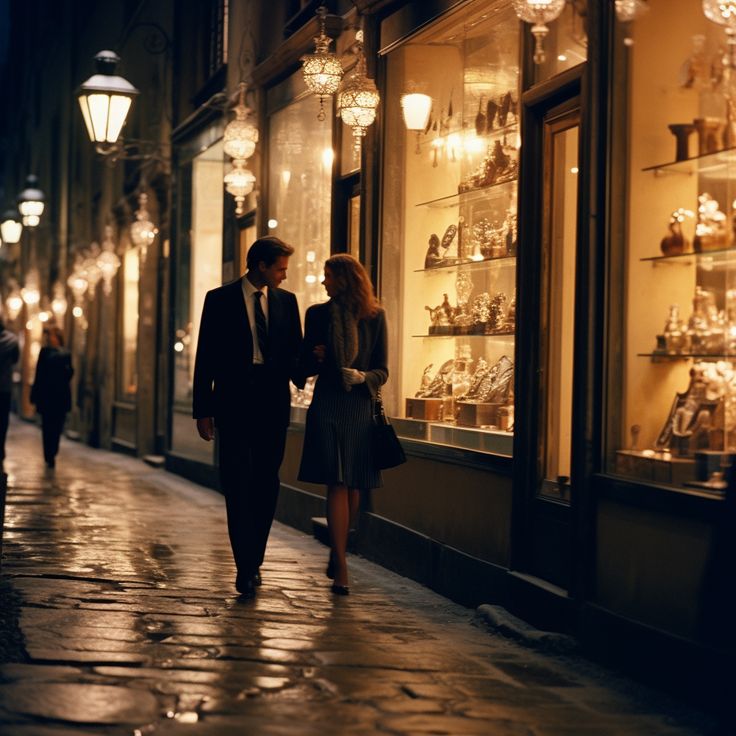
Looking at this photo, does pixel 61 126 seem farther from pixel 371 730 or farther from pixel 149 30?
pixel 371 730

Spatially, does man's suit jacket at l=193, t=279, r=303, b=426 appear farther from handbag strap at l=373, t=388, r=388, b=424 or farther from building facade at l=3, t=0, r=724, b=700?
building facade at l=3, t=0, r=724, b=700

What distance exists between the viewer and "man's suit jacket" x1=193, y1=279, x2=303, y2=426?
837 centimetres

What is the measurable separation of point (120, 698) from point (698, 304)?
9.65ft

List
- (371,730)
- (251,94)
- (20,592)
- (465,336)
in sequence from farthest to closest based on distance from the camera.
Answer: (251,94)
(465,336)
(20,592)
(371,730)

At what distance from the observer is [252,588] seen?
27.3 ft

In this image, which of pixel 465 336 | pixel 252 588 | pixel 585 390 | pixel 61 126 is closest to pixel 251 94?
pixel 465 336

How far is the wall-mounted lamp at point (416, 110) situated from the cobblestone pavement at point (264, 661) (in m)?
3.01

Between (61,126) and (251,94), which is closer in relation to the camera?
(251,94)

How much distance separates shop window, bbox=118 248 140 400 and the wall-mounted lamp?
13.5 metres

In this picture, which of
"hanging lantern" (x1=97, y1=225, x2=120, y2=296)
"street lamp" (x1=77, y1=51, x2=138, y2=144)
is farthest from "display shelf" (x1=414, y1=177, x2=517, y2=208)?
"hanging lantern" (x1=97, y1=225, x2=120, y2=296)

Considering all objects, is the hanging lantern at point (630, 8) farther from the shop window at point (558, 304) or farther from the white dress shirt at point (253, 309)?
the white dress shirt at point (253, 309)

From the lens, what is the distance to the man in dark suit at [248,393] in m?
8.34

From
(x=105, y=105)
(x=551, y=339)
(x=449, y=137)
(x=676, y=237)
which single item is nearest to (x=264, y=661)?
Answer: (x=551, y=339)

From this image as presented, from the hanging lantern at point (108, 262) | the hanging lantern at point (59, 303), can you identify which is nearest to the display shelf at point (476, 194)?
the hanging lantern at point (108, 262)
